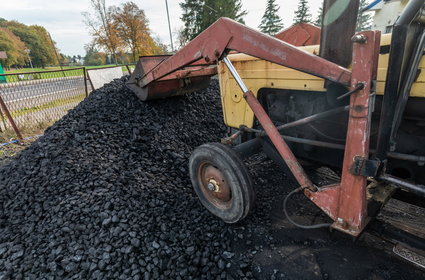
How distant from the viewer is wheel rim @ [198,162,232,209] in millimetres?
2363

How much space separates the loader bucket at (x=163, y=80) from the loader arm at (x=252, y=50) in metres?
1.18

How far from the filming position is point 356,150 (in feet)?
5.22

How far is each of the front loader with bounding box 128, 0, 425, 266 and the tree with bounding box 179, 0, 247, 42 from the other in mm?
24906

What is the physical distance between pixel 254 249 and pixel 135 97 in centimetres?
341

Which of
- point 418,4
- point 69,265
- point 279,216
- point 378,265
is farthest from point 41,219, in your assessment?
point 418,4

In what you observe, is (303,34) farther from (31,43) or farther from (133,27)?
(31,43)

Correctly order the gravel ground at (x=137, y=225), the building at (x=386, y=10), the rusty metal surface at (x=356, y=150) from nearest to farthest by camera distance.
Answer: the rusty metal surface at (x=356, y=150) < the gravel ground at (x=137, y=225) < the building at (x=386, y=10)

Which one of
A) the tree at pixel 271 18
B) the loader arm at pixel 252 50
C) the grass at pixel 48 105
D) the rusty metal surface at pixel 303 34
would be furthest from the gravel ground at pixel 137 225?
the tree at pixel 271 18

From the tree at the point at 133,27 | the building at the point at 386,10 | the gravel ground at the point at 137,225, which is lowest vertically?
the gravel ground at the point at 137,225

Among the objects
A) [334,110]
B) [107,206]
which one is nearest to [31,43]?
[107,206]

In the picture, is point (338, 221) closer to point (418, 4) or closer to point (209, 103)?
point (418, 4)

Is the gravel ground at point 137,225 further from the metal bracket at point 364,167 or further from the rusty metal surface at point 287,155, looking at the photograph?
the metal bracket at point 364,167

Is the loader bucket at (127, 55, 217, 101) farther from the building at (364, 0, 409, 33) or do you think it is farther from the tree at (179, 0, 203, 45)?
the tree at (179, 0, 203, 45)

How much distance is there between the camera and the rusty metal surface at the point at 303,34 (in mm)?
3238
